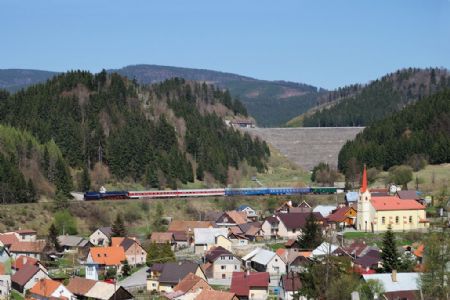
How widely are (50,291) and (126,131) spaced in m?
54.0

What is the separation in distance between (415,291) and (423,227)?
27.0 metres

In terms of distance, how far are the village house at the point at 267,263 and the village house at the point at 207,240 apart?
221 inches

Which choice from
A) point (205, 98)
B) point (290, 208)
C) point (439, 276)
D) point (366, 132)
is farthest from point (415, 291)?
point (205, 98)

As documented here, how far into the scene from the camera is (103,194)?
7450cm

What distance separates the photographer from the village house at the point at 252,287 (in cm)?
4275

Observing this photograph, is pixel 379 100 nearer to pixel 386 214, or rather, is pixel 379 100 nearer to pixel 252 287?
pixel 386 214

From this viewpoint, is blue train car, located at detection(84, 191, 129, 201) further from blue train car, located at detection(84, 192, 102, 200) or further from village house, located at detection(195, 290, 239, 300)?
village house, located at detection(195, 290, 239, 300)

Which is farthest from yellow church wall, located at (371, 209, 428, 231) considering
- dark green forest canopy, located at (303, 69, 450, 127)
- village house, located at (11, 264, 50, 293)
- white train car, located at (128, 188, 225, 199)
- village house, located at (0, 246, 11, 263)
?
dark green forest canopy, located at (303, 69, 450, 127)

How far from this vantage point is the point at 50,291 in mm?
41500

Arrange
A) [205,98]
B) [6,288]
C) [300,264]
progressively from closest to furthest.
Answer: [6,288] < [300,264] < [205,98]

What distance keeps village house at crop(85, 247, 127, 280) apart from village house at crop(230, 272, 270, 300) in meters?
Answer: 9.87

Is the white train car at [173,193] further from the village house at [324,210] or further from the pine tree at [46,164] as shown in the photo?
the village house at [324,210]

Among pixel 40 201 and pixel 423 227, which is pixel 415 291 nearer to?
pixel 423 227

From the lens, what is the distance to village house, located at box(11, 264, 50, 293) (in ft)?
149
